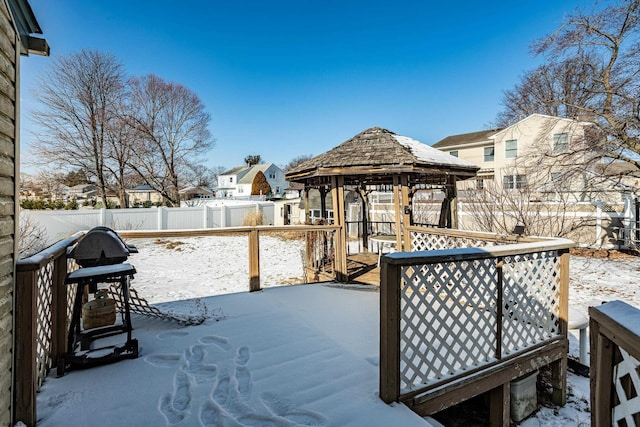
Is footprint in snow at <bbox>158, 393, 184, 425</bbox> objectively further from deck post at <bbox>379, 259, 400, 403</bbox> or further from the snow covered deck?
deck post at <bbox>379, 259, 400, 403</bbox>

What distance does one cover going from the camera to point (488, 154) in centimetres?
2181

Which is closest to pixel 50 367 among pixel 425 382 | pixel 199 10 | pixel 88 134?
pixel 425 382

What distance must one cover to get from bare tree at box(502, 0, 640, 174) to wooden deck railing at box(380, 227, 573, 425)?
349 inches

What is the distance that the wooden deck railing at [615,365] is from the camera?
3.65 feet

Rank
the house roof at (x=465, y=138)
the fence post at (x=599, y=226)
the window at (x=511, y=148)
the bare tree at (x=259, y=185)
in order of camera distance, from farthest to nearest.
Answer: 1. the bare tree at (x=259, y=185)
2. the house roof at (x=465, y=138)
3. the window at (x=511, y=148)
4. the fence post at (x=599, y=226)

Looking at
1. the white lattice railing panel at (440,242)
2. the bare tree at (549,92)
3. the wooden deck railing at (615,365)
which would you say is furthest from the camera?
the bare tree at (549,92)

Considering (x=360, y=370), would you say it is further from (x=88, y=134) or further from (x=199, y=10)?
(x=88, y=134)

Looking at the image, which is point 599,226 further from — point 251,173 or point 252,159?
point 252,159

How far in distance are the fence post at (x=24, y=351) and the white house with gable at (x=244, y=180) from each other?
34.5m

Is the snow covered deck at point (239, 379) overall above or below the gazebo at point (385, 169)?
below

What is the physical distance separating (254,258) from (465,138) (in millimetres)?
23169

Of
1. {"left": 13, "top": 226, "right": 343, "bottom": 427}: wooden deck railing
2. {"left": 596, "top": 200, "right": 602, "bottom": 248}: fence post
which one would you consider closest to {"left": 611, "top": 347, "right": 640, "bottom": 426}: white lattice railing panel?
{"left": 13, "top": 226, "right": 343, "bottom": 427}: wooden deck railing

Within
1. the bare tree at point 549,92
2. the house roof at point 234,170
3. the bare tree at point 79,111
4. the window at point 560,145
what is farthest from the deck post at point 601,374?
the house roof at point 234,170

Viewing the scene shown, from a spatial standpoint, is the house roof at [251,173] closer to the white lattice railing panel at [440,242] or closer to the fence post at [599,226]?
the fence post at [599,226]
